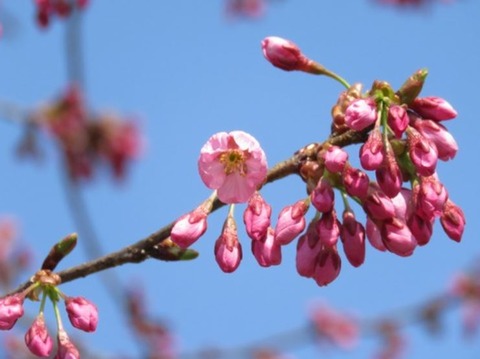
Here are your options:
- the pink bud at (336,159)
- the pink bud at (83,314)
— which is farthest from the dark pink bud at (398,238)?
the pink bud at (83,314)

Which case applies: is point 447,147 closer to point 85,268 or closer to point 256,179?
point 256,179

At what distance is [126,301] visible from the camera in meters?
8.57

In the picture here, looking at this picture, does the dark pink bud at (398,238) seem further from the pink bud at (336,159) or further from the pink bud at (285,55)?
the pink bud at (285,55)

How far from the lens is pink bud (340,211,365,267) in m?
2.36

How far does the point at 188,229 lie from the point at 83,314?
369mm

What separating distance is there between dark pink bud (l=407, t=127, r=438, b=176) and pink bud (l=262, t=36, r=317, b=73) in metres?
0.56

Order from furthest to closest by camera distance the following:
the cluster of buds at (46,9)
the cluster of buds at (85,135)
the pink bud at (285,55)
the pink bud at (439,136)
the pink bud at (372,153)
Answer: the cluster of buds at (85,135) → the cluster of buds at (46,9) → the pink bud at (285,55) → the pink bud at (439,136) → the pink bud at (372,153)

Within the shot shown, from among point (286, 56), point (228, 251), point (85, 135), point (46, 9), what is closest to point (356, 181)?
point (228, 251)

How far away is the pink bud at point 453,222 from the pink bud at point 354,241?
0.24 metres

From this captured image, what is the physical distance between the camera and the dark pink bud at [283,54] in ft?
9.05

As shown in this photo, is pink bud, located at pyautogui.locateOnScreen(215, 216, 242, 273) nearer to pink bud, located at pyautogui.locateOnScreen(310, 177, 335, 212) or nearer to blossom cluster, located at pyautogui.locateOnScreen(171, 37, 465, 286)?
blossom cluster, located at pyautogui.locateOnScreen(171, 37, 465, 286)

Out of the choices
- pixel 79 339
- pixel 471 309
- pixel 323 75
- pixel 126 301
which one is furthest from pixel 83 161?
pixel 323 75

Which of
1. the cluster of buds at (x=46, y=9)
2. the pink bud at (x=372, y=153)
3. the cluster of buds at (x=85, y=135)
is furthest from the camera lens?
the cluster of buds at (x=85, y=135)

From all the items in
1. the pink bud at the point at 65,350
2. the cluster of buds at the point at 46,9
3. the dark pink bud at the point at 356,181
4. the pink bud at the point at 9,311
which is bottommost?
the pink bud at the point at 65,350
